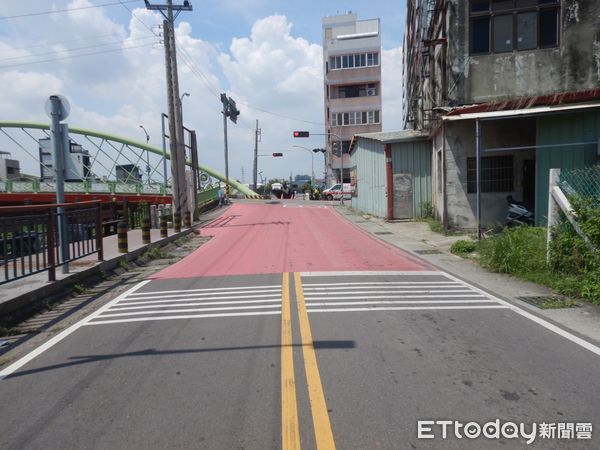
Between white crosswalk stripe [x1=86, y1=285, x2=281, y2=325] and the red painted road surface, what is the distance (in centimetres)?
197

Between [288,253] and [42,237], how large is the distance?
6548 millimetres

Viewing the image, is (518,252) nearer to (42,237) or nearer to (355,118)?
(42,237)

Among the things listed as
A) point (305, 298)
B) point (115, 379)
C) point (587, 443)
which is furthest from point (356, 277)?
point (587, 443)

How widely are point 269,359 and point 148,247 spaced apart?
34.0ft

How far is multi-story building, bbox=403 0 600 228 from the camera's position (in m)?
14.1

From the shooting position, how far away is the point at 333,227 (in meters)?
21.7

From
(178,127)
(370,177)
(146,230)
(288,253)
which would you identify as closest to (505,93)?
(370,177)

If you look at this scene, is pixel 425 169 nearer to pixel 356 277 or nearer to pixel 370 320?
pixel 356 277

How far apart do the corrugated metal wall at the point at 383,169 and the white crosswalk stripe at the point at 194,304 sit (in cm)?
1458

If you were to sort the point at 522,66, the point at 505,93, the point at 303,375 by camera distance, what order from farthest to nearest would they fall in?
the point at 505,93 → the point at 522,66 → the point at 303,375

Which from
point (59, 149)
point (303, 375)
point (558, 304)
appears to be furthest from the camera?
point (59, 149)

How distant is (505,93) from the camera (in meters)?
18.5

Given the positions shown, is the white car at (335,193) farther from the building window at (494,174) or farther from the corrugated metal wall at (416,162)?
the building window at (494,174)

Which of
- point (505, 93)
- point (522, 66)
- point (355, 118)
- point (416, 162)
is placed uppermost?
point (355, 118)
